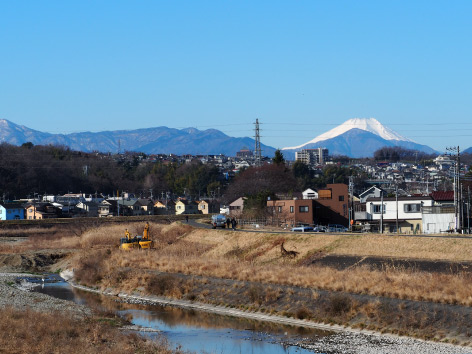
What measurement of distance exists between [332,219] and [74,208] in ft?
185

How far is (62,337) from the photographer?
24.7 meters

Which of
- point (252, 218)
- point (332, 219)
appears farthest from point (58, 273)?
point (332, 219)

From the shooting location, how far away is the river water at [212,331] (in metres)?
26.4

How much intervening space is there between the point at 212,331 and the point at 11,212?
291 ft

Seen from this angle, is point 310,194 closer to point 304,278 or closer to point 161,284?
point 161,284

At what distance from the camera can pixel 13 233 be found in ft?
293

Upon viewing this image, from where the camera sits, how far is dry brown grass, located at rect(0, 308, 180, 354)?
22.9 metres

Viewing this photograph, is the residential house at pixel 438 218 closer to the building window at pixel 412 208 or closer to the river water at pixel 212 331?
the building window at pixel 412 208

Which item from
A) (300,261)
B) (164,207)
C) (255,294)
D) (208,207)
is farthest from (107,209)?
(255,294)

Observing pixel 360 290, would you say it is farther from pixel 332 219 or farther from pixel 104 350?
pixel 332 219

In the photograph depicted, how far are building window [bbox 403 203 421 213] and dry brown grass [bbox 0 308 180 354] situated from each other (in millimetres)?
48527

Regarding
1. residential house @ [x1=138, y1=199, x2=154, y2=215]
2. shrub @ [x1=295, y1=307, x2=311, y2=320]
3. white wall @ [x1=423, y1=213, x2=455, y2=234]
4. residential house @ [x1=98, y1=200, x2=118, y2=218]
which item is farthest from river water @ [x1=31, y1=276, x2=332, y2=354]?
residential house @ [x1=138, y1=199, x2=154, y2=215]

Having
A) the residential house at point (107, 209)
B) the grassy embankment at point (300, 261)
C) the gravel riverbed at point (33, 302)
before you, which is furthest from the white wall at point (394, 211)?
the residential house at point (107, 209)

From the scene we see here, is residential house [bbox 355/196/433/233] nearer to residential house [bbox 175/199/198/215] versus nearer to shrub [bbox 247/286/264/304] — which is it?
shrub [bbox 247/286/264/304]
